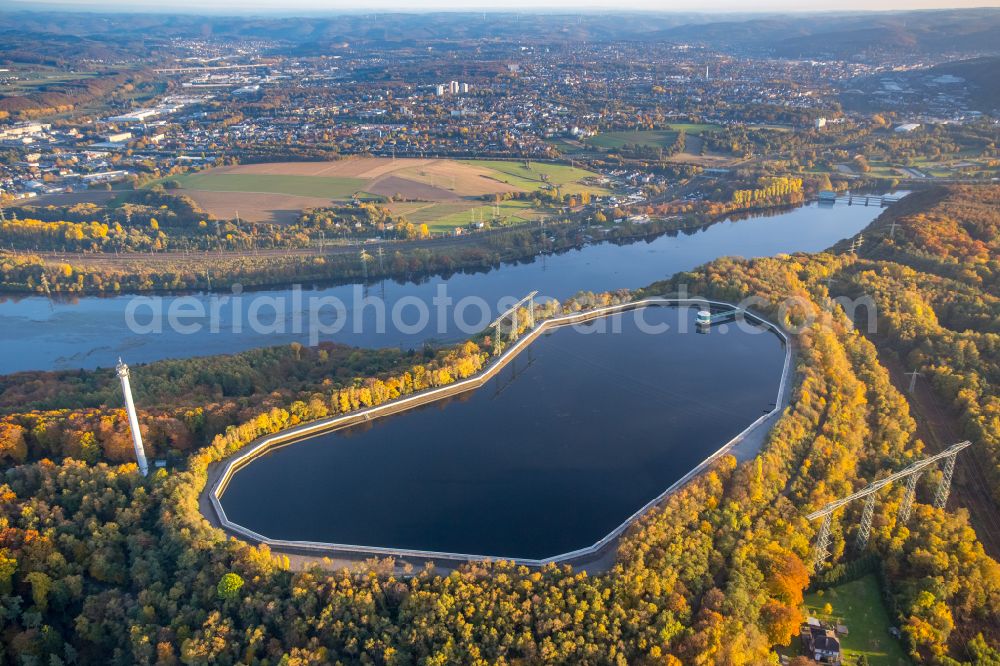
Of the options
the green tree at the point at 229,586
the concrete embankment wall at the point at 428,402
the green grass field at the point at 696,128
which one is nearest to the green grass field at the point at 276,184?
the concrete embankment wall at the point at 428,402

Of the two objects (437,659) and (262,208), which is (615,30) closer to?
(262,208)

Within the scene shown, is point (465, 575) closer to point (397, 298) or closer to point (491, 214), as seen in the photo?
point (397, 298)

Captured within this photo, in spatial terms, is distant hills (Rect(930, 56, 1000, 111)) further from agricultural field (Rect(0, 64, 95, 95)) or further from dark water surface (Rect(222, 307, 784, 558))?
agricultural field (Rect(0, 64, 95, 95))

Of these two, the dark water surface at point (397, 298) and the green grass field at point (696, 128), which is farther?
the green grass field at point (696, 128)

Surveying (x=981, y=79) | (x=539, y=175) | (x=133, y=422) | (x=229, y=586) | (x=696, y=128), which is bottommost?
(x=229, y=586)

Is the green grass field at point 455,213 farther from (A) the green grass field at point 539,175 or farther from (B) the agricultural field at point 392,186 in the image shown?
(A) the green grass field at point 539,175

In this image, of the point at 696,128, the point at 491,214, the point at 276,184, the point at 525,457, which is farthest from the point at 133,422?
the point at 696,128

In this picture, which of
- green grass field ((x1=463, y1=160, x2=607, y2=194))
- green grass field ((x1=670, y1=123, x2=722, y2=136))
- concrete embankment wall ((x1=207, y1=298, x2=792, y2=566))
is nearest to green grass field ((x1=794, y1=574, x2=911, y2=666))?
concrete embankment wall ((x1=207, y1=298, x2=792, y2=566))
